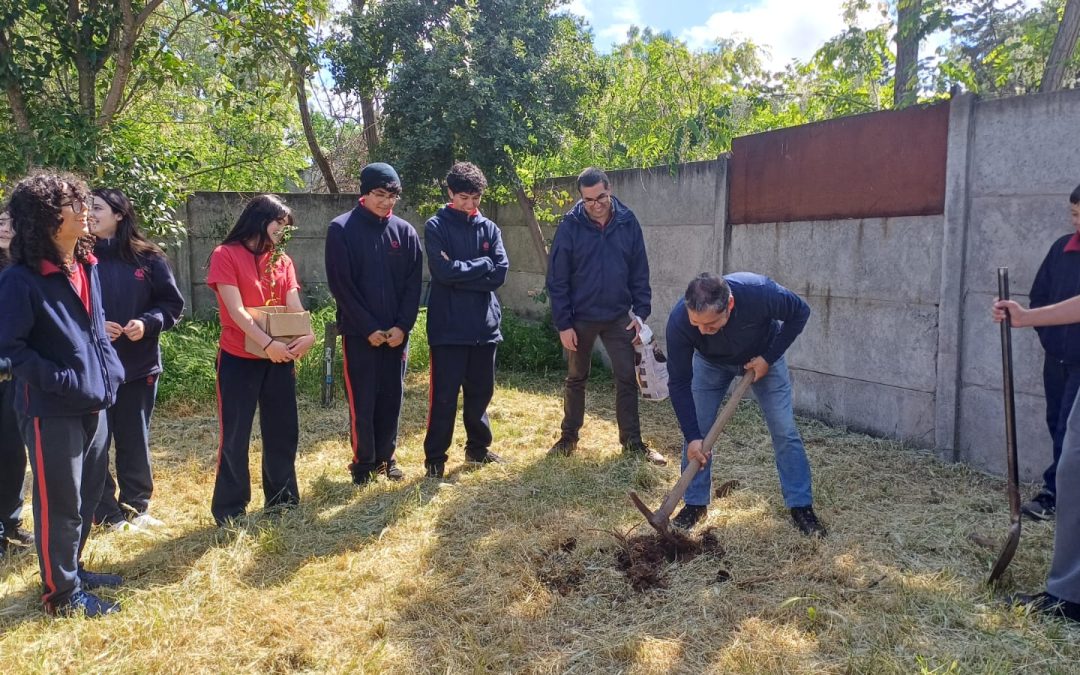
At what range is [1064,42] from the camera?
561 cm

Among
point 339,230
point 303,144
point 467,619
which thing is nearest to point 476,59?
point 339,230

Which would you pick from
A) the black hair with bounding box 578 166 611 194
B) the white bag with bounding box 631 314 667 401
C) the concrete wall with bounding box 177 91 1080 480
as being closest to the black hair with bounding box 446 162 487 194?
the black hair with bounding box 578 166 611 194

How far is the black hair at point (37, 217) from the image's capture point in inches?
105

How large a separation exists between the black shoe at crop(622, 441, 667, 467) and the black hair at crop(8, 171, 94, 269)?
3.31 m

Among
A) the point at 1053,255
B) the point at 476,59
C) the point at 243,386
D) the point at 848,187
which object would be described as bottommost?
the point at 243,386

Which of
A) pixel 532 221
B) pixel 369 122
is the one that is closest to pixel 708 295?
pixel 532 221

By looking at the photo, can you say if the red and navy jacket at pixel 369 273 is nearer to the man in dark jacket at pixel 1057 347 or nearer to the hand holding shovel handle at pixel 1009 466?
the hand holding shovel handle at pixel 1009 466

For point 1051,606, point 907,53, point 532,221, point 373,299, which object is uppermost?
point 907,53

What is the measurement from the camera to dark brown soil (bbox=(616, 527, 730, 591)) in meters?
3.16

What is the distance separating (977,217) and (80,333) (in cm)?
449

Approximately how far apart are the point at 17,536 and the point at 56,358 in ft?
4.35

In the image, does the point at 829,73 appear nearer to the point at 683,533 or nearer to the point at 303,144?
the point at 683,533

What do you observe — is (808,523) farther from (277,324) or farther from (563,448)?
(277,324)

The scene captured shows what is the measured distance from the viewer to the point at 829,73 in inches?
338
